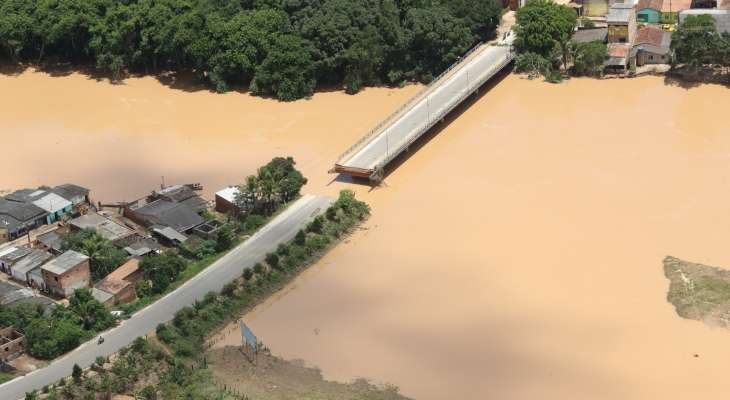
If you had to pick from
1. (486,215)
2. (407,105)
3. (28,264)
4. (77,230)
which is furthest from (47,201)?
(486,215)

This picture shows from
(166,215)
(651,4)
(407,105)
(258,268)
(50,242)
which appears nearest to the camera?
(258,268)

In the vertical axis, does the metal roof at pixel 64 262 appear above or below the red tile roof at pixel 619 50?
below

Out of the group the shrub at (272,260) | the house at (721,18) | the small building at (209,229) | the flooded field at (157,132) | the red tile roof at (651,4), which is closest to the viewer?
the shrub at (272,260)

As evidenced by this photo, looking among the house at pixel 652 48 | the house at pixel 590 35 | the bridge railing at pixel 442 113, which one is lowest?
the bridge railing at pixel 442 113

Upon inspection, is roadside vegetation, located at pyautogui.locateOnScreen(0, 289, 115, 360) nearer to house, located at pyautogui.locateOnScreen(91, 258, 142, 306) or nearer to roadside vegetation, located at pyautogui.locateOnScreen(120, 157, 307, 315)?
house, located at pyautogui.locateOnScreen(91, 258, 142, 306)

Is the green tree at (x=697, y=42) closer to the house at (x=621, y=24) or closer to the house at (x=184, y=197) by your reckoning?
the house at (x=621, y=24)

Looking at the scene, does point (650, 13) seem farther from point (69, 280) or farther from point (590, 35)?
point (69, 280)

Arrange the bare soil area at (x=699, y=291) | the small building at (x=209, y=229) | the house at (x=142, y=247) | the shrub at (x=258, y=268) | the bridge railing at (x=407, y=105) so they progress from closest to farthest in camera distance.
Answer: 1. the bare soil area at (x=699, y=291)
2. the shrub at (x=258, y=268)
3. the house at (x=142, y=247)
4. the small building at (x=209, y=229)
5. the bridge railing at (x=407, y=105)

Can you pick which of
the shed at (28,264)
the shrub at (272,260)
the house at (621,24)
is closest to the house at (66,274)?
the shed at (28,264)
